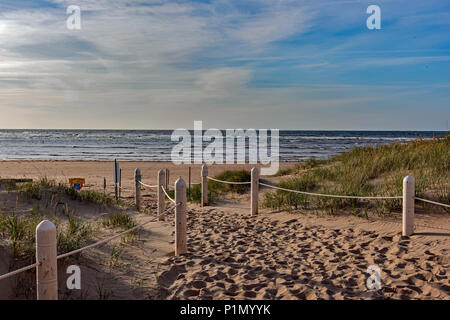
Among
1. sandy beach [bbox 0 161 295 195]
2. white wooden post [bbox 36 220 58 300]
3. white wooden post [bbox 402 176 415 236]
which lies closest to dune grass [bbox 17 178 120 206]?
sandy beach [bbox 0 161 295 195]

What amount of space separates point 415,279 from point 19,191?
8502 millimetres

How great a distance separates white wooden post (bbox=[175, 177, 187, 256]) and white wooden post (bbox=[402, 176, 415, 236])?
12.3ft

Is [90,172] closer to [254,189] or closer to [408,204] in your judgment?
[254,189]

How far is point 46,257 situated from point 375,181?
910cm

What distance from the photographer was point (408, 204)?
681 cm

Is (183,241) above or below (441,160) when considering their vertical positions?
below

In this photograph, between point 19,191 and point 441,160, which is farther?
point 441,160

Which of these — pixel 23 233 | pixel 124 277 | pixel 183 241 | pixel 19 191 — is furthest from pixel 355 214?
pixel 19 191

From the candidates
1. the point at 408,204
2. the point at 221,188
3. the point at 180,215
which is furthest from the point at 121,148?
the point at 408,204

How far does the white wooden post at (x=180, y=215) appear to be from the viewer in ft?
20.6

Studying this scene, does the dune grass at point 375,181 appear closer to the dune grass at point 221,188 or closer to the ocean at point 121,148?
the dune grass at point 221,188

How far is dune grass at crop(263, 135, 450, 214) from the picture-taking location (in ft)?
28.8
